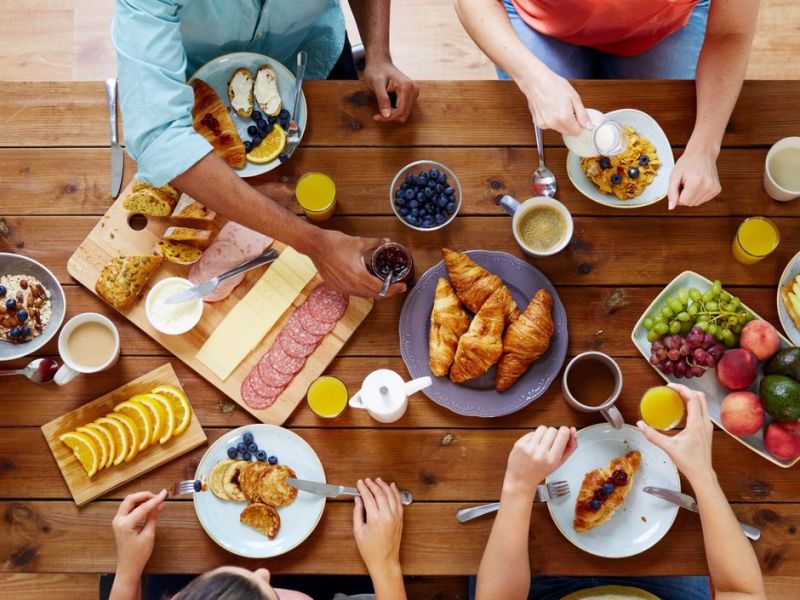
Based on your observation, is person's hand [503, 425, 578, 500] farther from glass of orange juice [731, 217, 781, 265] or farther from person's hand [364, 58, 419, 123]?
person's hand [364, 58, 419, 123]

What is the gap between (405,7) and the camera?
3.03 meters

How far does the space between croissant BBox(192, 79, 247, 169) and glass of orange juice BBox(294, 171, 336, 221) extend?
0.18m

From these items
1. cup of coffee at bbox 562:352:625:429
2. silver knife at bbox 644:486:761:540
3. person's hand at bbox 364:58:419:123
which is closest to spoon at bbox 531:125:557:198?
person's hand at bbox 364:58:419:123

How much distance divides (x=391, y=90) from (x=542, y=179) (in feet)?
1.57

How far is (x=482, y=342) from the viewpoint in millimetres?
1728

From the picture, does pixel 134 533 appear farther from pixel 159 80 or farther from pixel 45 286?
pixel 159 80

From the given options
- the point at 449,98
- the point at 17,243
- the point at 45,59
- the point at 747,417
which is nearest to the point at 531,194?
the point at 449,98

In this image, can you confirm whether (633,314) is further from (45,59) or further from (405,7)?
(45,59)

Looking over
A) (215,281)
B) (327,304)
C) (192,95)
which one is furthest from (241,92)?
(327,304)

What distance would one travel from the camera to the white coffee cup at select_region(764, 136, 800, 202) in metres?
1.77

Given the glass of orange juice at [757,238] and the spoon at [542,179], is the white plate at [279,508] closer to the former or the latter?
the spoon at [542,179]

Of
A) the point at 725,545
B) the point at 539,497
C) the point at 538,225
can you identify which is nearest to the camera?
the point at 725,545

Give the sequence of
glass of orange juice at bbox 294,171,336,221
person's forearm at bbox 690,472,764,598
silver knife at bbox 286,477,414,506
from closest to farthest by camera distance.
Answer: person's forearm at bbox 690,472,764,598
silver knife at bbox 286,477,414,506
glass of orange juice at bbox 294,171,336,221

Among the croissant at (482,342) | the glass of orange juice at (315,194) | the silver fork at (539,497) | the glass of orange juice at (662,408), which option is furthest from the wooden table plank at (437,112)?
the silver fork at (539,497)
